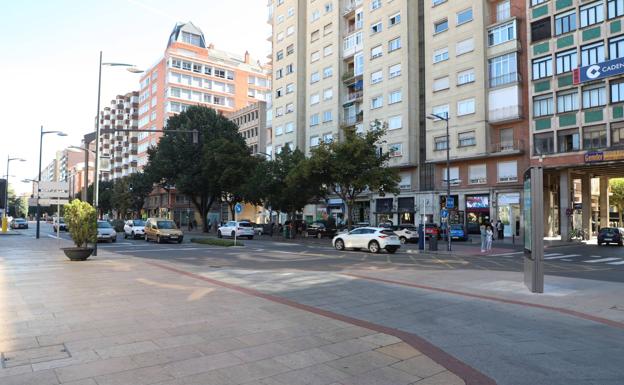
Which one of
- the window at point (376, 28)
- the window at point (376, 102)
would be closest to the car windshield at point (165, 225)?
the window at point (376, 102)

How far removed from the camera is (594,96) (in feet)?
115

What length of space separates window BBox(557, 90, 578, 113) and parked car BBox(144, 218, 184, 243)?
30810mm

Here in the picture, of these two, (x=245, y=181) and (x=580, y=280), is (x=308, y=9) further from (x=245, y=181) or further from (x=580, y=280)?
(x=580, y=280)

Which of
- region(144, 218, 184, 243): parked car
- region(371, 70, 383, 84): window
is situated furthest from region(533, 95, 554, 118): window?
region(144, 218, 184, 243): parked car

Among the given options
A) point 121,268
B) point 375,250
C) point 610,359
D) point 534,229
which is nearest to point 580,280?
point 534,229

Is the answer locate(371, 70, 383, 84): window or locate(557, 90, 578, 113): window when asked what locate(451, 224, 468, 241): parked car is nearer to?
locate(557, 90, 578, 113): window

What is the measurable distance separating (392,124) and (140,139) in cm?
6684

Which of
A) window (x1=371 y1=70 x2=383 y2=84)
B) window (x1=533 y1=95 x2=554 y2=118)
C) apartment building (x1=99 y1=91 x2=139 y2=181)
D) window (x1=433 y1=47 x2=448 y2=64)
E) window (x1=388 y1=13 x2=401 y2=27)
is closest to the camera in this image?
window (x1=533 y1=95 x2=554 y2=118)

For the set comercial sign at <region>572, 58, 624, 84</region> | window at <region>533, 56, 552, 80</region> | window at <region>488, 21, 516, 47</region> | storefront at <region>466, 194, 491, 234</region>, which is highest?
window at <region>488, 21, 516, 47</region>

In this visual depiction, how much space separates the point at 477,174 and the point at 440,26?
601 inches

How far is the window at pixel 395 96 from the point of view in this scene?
48281mm

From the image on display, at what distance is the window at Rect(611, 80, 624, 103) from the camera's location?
33.7m

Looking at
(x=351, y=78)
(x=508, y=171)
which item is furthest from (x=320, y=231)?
(x=351, y=78)

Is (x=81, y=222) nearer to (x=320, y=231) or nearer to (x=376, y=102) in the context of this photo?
(x=320, y=231)
